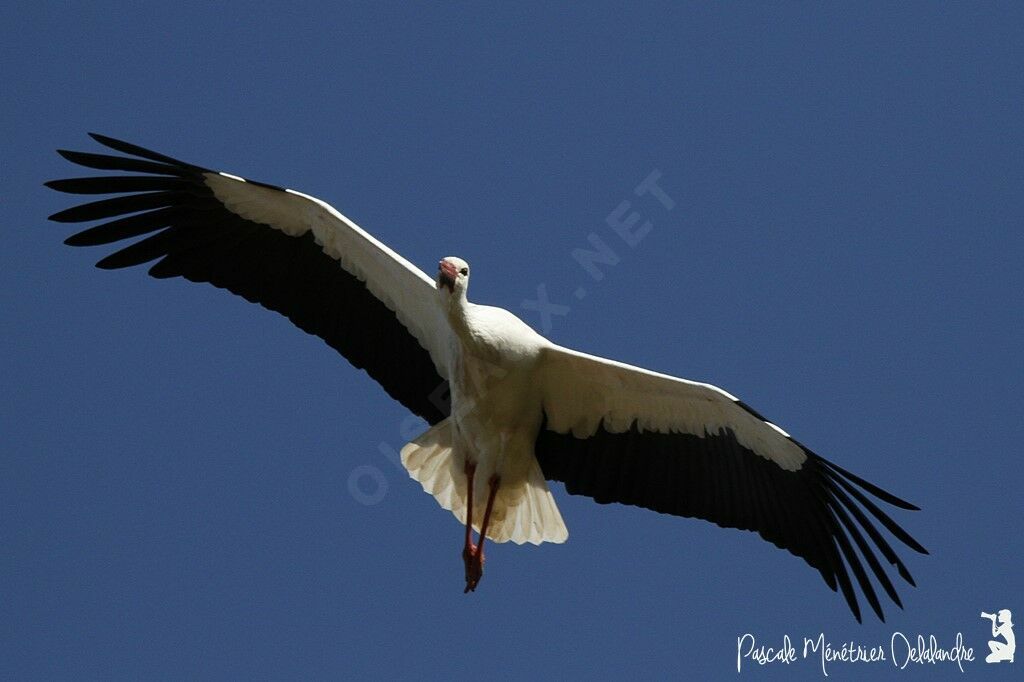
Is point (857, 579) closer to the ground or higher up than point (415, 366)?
closer to the ground

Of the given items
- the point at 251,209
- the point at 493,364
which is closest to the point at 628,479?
the point at 493,364

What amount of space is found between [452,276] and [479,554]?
1.66 metres

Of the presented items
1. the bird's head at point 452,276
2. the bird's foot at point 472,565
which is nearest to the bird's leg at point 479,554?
the bird's foot at point 472,565

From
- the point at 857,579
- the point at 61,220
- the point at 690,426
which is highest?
the point at 61,220

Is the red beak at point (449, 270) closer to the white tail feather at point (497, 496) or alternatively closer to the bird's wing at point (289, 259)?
the bird's wing at point (289, 259)

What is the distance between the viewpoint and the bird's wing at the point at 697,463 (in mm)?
9227

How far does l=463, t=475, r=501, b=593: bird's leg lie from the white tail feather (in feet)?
0.22

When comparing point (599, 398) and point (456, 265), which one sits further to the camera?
point (599, 398)

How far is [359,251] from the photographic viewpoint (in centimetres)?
954

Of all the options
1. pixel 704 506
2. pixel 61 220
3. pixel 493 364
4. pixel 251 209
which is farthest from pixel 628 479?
pixel 61 220

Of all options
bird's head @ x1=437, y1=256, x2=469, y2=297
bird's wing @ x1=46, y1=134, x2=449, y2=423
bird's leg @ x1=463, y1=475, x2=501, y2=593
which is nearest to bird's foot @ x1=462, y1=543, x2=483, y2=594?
bird's leg @ x1=463, y1=475, x2=501, y2=593

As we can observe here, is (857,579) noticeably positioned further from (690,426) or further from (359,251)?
(359,251)

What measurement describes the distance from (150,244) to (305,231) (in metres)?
0.85

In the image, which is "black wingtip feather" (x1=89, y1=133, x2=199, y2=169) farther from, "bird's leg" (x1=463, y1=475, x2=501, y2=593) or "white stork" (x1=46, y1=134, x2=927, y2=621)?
"bird's leg" (x1=463, y1=475, x2=501, y2=593)
